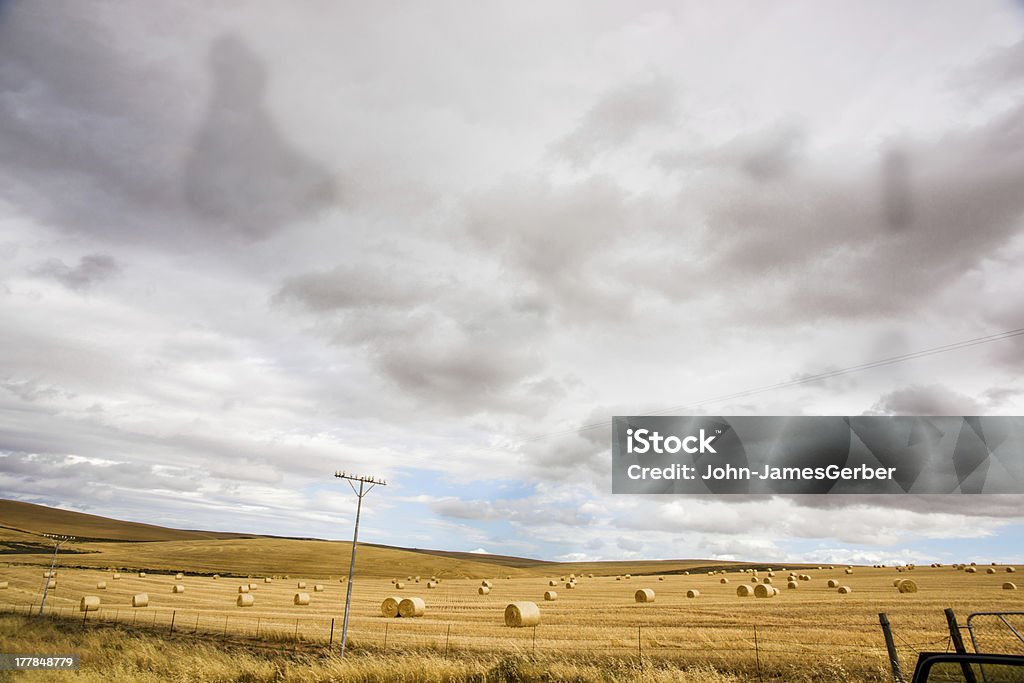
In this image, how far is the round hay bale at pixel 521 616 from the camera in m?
36.3

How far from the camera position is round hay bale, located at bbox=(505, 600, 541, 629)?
36281 mm

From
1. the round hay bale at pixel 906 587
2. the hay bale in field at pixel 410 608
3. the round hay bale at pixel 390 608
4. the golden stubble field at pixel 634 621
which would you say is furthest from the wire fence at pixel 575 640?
the round hay bale at pixel 906 587

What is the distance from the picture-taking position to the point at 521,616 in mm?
36562

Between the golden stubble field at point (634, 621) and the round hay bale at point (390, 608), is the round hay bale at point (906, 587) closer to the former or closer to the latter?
the golden stubble field at point (634, 621)

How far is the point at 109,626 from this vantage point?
42031 mm

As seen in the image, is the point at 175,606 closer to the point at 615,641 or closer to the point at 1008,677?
the point at 615,641

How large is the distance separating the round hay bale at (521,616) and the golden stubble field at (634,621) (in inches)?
27.0

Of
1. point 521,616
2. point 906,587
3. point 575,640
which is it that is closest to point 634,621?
point 521,616

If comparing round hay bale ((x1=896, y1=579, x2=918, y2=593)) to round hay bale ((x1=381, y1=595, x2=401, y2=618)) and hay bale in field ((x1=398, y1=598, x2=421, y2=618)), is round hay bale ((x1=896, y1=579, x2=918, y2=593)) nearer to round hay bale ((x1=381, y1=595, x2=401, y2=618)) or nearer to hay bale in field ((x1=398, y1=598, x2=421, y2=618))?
hay bale in field ((x1=398, y1=598, x2=421, y2=618))

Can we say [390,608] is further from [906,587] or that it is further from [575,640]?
[906,587]

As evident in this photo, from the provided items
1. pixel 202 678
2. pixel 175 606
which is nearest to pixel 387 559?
pixel 175 606

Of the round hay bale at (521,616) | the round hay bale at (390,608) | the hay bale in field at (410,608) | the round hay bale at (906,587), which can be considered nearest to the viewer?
the round hay bale at (521,616)

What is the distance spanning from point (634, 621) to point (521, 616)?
21.3 ft

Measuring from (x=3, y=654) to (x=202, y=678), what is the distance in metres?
15.8
